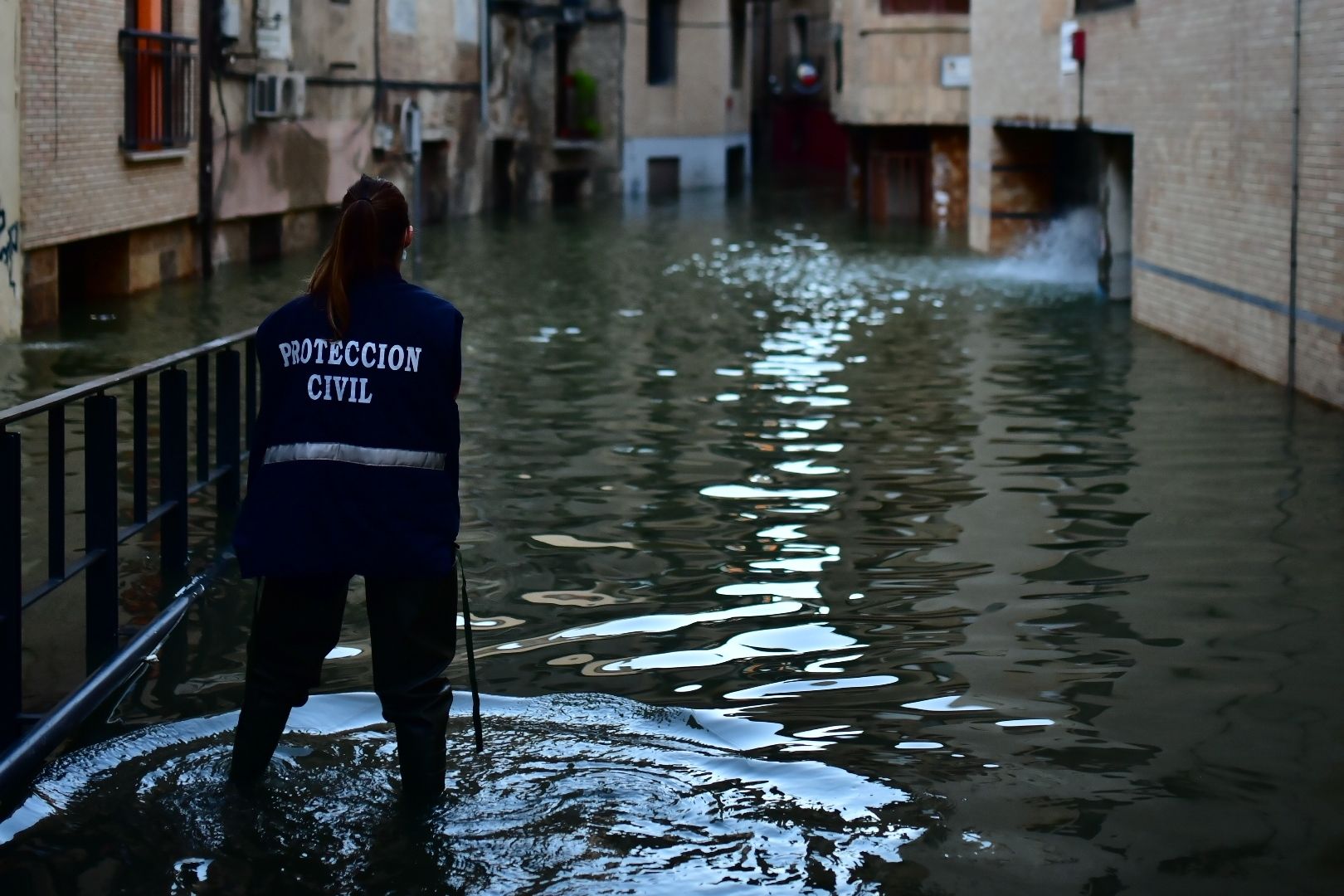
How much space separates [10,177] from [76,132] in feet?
5.63

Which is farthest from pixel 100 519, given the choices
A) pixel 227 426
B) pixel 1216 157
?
pixel 1216 157

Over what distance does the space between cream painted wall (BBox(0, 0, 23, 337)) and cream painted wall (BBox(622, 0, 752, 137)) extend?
30786 mm

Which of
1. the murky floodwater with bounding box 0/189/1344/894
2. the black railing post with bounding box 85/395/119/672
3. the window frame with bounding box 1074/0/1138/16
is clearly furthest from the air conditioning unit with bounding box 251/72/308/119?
the black railing post with bounding box 85/395/119/672

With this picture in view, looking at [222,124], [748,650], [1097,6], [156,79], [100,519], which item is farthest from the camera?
[222,124]

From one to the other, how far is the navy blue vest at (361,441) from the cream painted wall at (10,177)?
11441 mm

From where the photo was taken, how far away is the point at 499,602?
24.6 ft

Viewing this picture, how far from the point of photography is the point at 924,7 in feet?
103

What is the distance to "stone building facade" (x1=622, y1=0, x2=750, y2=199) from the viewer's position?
4653 centimetres

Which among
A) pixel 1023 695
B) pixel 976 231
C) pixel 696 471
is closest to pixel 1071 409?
pixel 696 471

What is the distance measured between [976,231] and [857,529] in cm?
1817

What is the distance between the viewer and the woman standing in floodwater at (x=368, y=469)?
4.84 meters

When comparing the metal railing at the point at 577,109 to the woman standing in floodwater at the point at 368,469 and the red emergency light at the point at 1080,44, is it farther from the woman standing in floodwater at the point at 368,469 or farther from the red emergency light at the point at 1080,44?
the woman standing in floodwater at the point at 368,469

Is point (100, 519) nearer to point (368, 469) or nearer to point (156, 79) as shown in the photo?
point (368, 469)

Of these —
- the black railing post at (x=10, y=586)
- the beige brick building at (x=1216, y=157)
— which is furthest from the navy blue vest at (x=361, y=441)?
the beige brick building at (x=1216, y=157)
